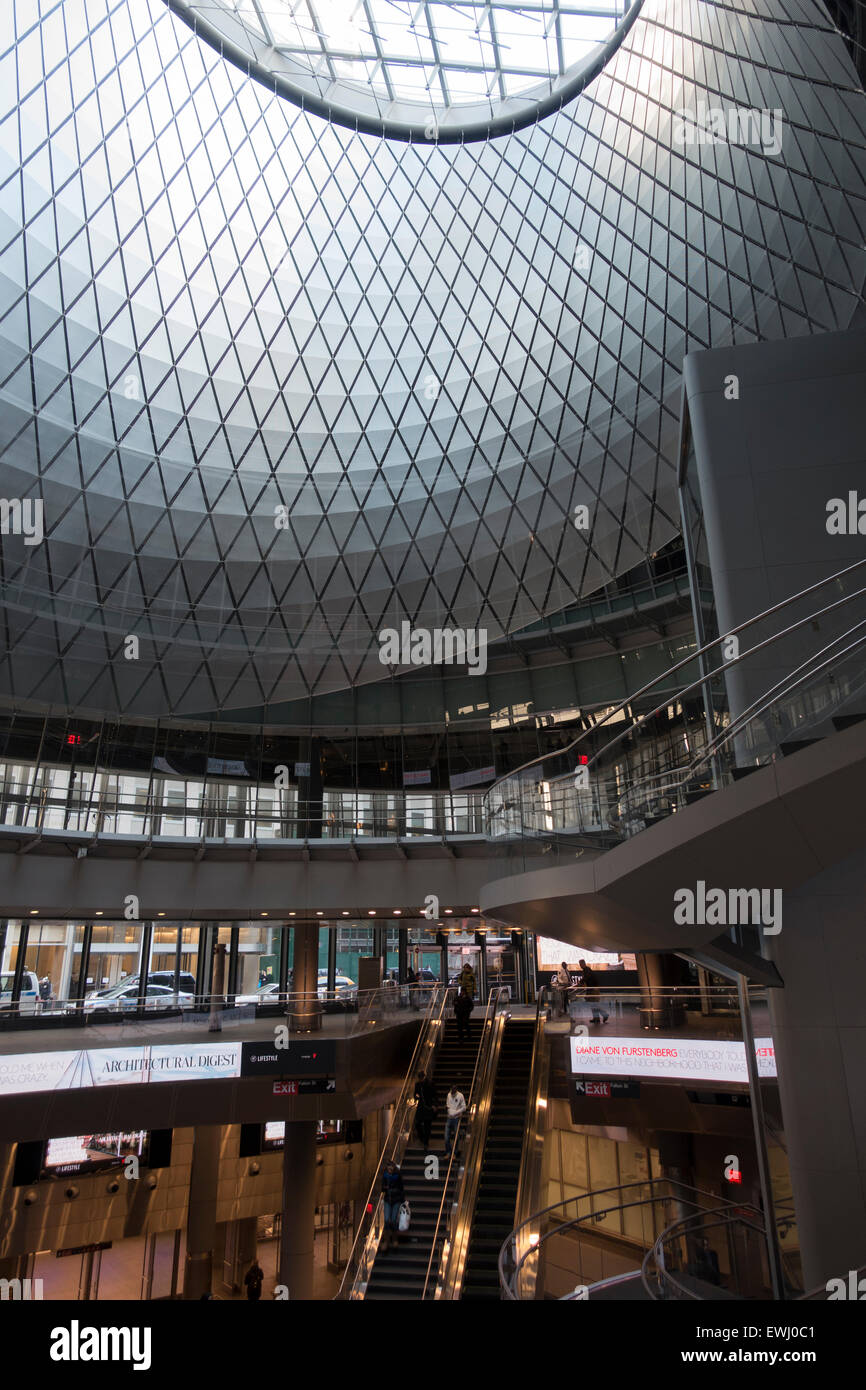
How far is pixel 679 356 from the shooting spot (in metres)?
33.1

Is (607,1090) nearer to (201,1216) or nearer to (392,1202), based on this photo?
(392,1202)

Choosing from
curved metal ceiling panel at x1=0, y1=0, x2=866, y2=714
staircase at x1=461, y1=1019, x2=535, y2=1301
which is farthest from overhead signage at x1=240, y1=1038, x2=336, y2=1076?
curved metal ceiling panel at x1=0, y1=0, x2=866, y2=714

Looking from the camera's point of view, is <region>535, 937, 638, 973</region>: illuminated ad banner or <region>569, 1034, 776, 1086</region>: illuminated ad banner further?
<region>535, 937, 638, 973</region>: illuminated ad banner

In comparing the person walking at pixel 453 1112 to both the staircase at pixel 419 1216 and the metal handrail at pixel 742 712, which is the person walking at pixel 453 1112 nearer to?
the staircase at pixel 419 1216

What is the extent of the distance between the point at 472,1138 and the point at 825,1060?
1340 cm

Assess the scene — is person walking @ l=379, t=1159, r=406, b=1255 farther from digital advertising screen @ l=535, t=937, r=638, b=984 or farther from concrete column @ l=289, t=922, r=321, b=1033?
digital advertising screen @ l=535, t=937, r=638, b=984

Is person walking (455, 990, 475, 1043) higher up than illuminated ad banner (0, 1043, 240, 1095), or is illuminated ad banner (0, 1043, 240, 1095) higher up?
person walking (455, 990, 475, 1043)

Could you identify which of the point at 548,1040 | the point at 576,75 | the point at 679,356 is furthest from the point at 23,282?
the point at 548,1040

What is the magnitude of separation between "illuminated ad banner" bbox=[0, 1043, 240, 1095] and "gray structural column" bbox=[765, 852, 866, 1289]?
17.8 meters

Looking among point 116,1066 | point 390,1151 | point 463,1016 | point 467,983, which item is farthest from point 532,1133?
point 116,1066

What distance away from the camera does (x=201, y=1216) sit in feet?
98.5

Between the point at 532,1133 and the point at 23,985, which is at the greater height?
the point at 23,985

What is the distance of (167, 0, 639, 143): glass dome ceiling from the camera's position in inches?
1190
